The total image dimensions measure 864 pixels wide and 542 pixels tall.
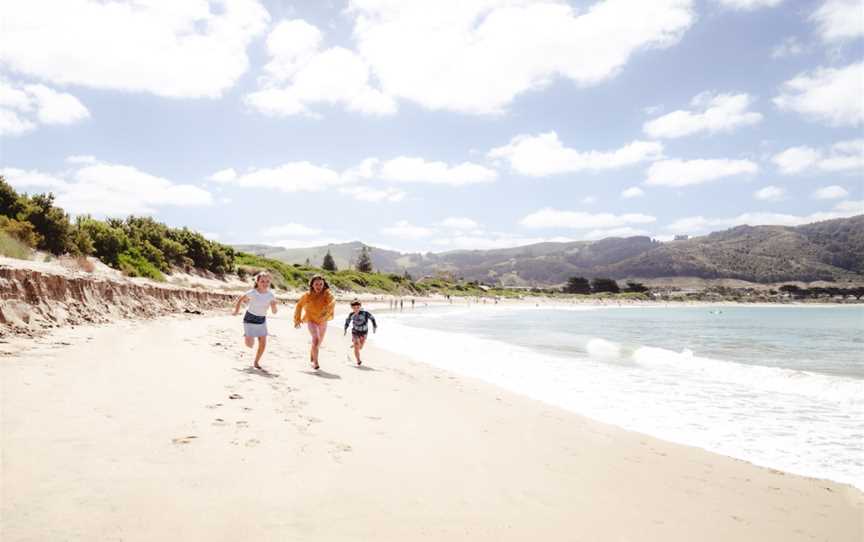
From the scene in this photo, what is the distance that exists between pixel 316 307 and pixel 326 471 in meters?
6.51

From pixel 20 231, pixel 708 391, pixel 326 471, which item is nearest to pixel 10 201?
pixel 20 231

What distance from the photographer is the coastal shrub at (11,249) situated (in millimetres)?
14055

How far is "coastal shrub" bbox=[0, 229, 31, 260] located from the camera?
46.1ft

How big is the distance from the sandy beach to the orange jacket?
276 cm

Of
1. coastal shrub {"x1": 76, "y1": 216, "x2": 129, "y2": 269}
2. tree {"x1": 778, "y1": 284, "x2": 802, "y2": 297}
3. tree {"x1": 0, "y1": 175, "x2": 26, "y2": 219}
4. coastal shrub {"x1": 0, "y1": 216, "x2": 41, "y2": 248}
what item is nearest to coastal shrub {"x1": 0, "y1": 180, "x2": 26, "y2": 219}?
tree {"x1": 0, "y1": 175, "x2": 26, "y2": 219}

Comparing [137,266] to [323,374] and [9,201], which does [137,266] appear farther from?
[323,374]

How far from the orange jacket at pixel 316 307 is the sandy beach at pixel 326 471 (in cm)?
276

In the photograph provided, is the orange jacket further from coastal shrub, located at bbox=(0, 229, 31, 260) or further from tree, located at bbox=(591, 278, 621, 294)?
tree, located at bbox=(591, 278, 621, 294)

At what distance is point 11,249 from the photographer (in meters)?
14.6

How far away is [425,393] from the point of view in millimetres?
8281

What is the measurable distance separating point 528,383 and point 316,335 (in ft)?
15.5

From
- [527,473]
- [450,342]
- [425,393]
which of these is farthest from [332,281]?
[527,473]

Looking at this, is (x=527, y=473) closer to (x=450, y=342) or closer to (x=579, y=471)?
(x=579, y=471)

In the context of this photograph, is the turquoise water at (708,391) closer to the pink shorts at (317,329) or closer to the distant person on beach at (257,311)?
the pink shorts at (317,329)
